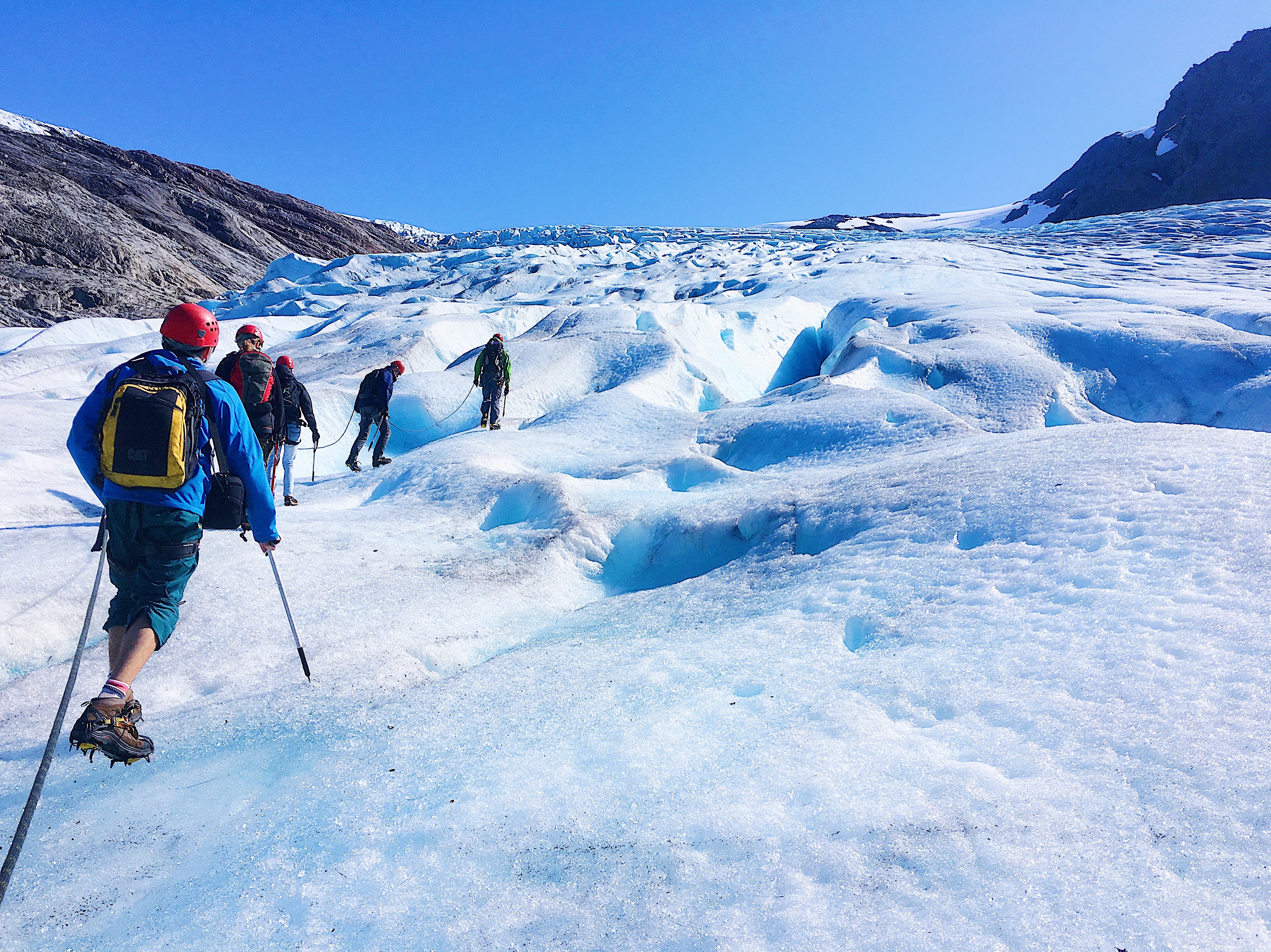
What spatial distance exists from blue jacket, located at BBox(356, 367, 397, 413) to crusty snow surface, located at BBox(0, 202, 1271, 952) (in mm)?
→ 1594

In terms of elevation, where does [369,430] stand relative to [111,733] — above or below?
above

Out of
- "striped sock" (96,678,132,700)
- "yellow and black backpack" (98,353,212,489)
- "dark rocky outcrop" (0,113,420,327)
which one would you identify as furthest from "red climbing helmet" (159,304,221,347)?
"dark rocky outcrop" (0,113,420,327)

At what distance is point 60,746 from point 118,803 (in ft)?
2.00

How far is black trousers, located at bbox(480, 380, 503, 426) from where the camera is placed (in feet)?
32.0

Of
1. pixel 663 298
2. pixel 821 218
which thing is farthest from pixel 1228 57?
pixel 663 298

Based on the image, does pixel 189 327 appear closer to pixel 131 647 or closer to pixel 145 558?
pixel 145 558

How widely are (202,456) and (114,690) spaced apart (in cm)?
95

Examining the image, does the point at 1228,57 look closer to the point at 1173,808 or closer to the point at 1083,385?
the point at 1083,385

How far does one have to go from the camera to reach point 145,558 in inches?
100

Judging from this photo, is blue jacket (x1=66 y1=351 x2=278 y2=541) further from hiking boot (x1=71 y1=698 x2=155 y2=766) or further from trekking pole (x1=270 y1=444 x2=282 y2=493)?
trekking pole (x1=270 y1=444 x2=282 y2=493)

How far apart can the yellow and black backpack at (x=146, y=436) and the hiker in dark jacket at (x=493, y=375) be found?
720 centimetres

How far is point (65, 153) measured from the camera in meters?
46.2

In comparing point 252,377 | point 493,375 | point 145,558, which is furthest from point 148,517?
point 493,375

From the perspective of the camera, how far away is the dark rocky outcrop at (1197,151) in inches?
1871
